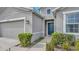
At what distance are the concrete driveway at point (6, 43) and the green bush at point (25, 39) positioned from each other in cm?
40

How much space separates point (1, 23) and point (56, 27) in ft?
11.3

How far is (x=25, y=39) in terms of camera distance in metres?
6.61

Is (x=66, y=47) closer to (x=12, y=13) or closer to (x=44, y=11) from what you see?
(x=44, y=11)

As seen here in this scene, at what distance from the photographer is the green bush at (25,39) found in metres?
6.49

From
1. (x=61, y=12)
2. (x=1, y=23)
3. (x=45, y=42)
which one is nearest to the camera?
(x=45, y=42)

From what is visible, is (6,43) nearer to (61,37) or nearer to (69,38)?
(61,37)

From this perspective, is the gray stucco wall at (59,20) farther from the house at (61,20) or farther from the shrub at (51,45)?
the shrub at (51,45)

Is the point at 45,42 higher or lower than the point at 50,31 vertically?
lower

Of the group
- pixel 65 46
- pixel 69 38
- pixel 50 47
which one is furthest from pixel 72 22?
pixel 50 47

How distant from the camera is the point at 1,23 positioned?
736 cm

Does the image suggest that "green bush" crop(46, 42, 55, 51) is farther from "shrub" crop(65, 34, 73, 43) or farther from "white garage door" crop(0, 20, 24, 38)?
"white garage door" crop(0, 20, 24, 38)

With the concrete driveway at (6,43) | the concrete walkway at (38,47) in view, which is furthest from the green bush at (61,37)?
the concrete driveway at (6,43)

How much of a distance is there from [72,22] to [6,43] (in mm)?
4102
